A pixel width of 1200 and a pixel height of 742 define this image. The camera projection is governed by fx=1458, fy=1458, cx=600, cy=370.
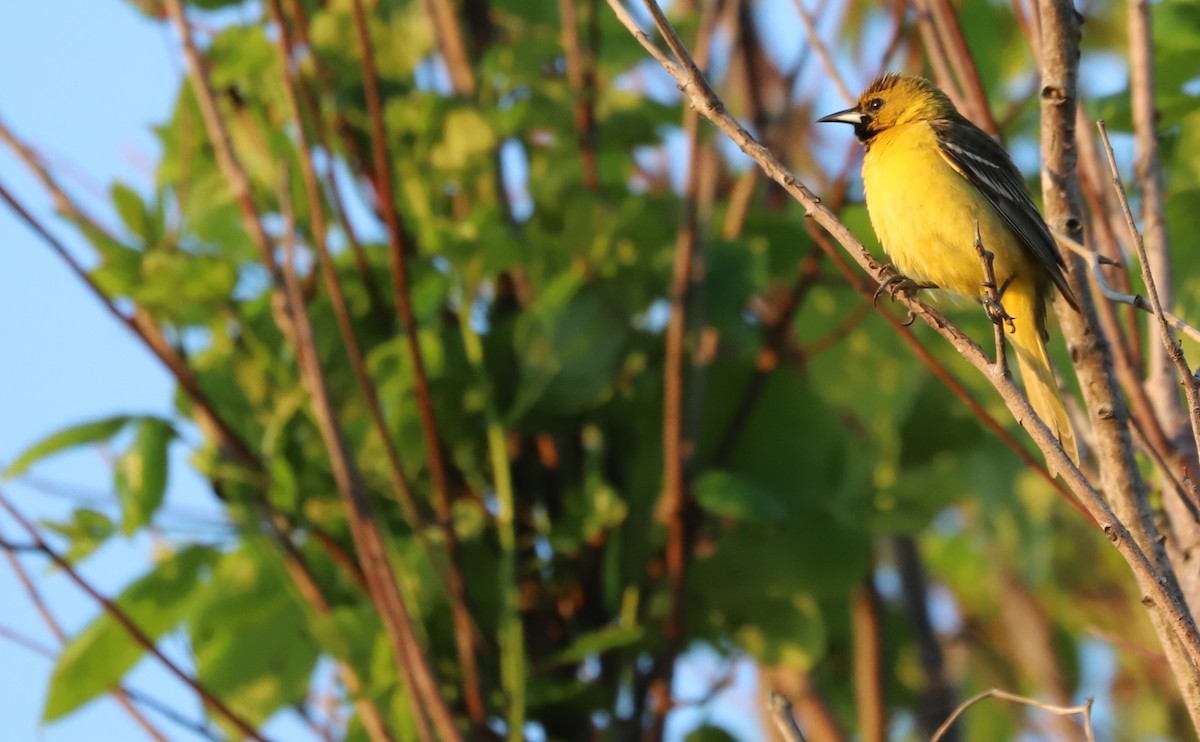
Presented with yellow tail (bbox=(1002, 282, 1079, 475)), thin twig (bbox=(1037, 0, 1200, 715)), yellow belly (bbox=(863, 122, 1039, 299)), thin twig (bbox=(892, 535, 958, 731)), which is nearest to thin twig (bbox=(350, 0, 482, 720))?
yellow belly (bbox=(863, 122, 1039, 299))

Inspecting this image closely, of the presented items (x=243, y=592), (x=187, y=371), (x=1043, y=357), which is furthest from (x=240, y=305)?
(x=1043, y=357)

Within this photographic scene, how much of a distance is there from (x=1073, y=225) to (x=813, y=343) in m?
1.72

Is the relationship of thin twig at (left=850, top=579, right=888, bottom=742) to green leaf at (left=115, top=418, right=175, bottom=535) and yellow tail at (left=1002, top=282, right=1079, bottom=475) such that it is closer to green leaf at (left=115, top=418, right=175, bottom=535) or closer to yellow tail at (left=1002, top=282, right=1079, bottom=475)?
yellow tail at (left=1002, top=282, right=1079, bottom=475)

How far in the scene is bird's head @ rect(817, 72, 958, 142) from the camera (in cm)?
407

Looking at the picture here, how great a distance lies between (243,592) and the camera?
131 inches

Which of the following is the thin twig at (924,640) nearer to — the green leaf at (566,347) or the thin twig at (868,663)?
the thin twig at (868,663)

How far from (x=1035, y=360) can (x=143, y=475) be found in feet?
6.64

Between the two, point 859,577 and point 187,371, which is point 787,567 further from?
point 187,371

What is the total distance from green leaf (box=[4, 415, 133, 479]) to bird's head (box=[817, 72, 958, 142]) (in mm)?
2072

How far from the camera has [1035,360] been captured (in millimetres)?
3344

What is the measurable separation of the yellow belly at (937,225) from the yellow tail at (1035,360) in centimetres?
5

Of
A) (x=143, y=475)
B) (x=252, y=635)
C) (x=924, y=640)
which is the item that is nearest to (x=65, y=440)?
(x=143, y=475)

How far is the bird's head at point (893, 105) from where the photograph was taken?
4066 millimetres

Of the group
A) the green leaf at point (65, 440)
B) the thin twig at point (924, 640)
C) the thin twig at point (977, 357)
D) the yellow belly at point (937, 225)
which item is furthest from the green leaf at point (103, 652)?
the thin twig at point (924, 640)
